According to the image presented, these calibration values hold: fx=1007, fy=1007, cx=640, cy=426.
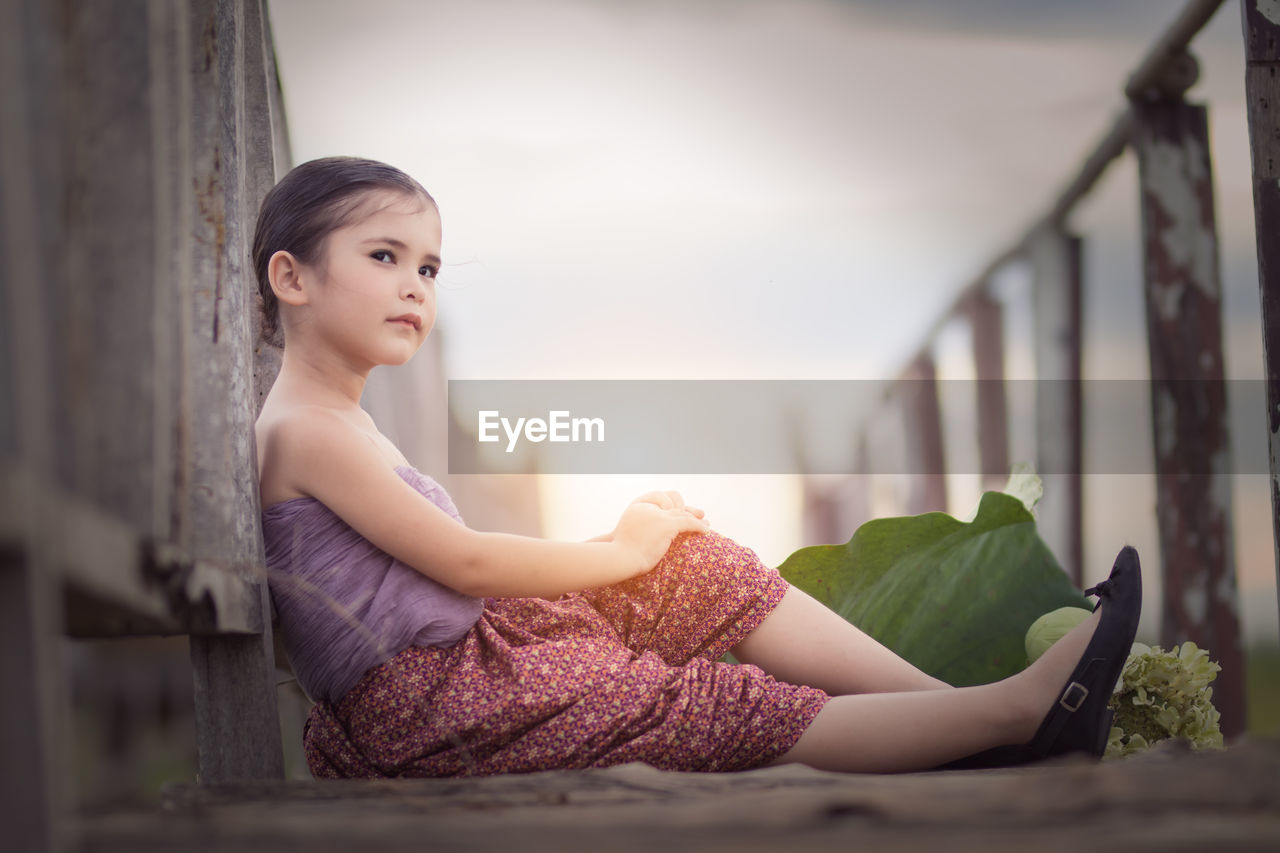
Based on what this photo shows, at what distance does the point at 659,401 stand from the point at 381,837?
63.9 inches

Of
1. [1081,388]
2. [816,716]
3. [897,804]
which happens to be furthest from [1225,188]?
[897,804]

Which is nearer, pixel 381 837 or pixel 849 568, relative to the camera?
pixel 381 837

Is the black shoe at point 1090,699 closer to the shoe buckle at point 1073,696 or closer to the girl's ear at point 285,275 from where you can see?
the shoe buckle at point 1073,696

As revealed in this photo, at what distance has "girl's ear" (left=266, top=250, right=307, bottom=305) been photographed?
1.03 meters

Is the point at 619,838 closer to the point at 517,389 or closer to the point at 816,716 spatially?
the point at 816,716

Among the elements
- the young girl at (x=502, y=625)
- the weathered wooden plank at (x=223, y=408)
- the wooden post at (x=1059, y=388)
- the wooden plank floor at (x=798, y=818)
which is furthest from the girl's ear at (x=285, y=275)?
the wooden post at (x=1059, y=388)

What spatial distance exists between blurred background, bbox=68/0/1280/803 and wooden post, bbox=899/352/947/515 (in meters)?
0.06

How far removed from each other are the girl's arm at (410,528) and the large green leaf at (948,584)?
43 centimetres

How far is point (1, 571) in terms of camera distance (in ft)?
1.22

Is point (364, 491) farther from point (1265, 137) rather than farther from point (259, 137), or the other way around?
point (1265, 137)

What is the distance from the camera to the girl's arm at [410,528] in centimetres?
90

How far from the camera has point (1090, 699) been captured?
0.87 m

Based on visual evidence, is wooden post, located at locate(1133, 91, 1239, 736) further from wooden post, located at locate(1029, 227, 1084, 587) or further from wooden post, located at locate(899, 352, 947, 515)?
wooden post, located at locate(899, 352, 947, 515)

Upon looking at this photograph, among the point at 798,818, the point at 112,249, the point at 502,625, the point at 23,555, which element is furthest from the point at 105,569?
the point at 502,625
